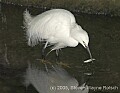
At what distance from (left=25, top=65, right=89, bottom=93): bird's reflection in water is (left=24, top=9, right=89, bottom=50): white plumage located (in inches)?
19.7

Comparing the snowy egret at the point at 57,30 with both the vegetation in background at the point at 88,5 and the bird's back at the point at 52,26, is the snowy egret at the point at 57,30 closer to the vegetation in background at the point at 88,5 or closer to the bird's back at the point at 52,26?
the bird's back at the point at 52,26

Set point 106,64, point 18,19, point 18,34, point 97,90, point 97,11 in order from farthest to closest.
Result: point 97,11 < point 18,19 < point 18,34 < point 106,64 < point 97,90

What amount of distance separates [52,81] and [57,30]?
0.88 m

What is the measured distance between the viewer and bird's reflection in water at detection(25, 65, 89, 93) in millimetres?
5277

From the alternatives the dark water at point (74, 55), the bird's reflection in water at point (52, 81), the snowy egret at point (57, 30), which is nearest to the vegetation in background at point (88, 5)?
the dark water at point (74, 55)

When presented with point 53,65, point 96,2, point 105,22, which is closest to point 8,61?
point 53,65

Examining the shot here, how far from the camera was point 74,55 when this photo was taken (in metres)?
6.44

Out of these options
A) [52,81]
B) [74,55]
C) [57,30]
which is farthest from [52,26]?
[52,81]


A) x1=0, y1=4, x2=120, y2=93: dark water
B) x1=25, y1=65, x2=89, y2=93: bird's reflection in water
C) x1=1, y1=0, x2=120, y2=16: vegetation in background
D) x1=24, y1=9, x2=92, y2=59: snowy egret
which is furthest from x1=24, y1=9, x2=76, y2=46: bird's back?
x1=1, y1=0, x2=120, y2=16: vegetation in background

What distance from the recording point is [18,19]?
8.32 m

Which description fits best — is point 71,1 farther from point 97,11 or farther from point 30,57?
point 30,57

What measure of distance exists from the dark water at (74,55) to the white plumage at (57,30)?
41cm

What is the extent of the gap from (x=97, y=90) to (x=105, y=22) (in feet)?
11.6

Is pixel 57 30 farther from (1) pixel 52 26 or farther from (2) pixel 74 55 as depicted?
(2) pixel 74 55
